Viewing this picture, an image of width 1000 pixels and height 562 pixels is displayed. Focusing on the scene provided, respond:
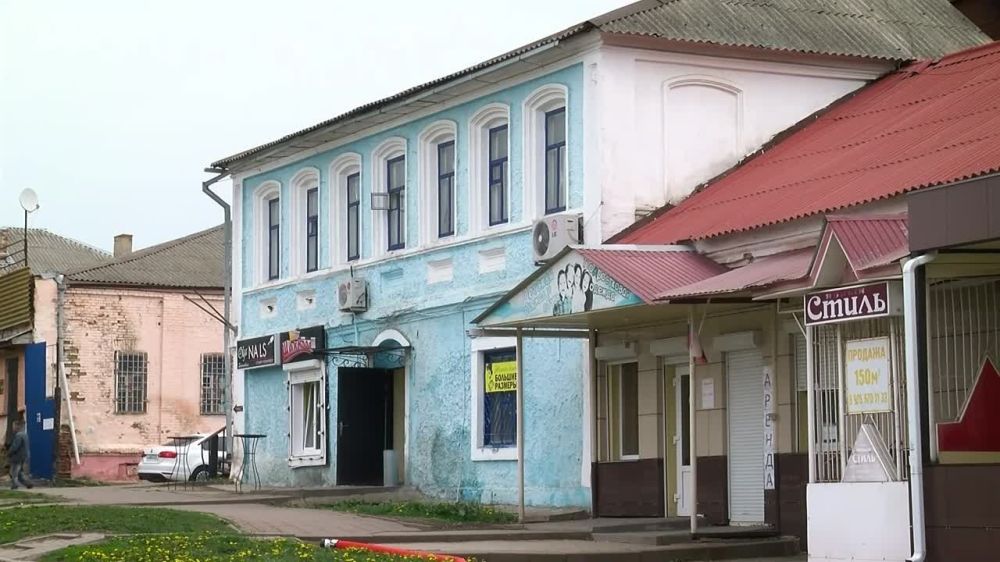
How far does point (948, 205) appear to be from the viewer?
46.7 feet

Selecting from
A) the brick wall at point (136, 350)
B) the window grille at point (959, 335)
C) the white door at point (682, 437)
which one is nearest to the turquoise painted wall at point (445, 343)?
the white door at point (682, 437)

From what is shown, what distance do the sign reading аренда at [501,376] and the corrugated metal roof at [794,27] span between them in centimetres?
427

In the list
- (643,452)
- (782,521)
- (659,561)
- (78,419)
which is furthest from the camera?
(78,419)

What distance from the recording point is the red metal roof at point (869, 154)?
18.6 m

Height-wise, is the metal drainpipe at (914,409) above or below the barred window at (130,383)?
below

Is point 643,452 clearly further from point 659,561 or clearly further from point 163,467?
point 163,467

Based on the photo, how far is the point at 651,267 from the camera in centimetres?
2042

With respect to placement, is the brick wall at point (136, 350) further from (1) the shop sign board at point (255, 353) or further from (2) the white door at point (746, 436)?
(2) the white door at point (746, 436)

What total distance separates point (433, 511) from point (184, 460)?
1567cm

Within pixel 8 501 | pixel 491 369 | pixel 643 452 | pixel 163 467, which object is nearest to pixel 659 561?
pixel 643 452

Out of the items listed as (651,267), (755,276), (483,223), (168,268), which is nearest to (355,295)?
(483,223)

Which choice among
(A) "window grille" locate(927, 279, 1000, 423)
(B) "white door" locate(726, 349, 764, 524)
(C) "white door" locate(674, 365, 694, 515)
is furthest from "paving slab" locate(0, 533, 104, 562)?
(A) "window grille" locate(927, 279, 1000, 423)

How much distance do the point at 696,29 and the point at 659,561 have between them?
8.73 m

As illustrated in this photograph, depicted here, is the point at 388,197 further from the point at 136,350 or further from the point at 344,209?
the point at 136,350
